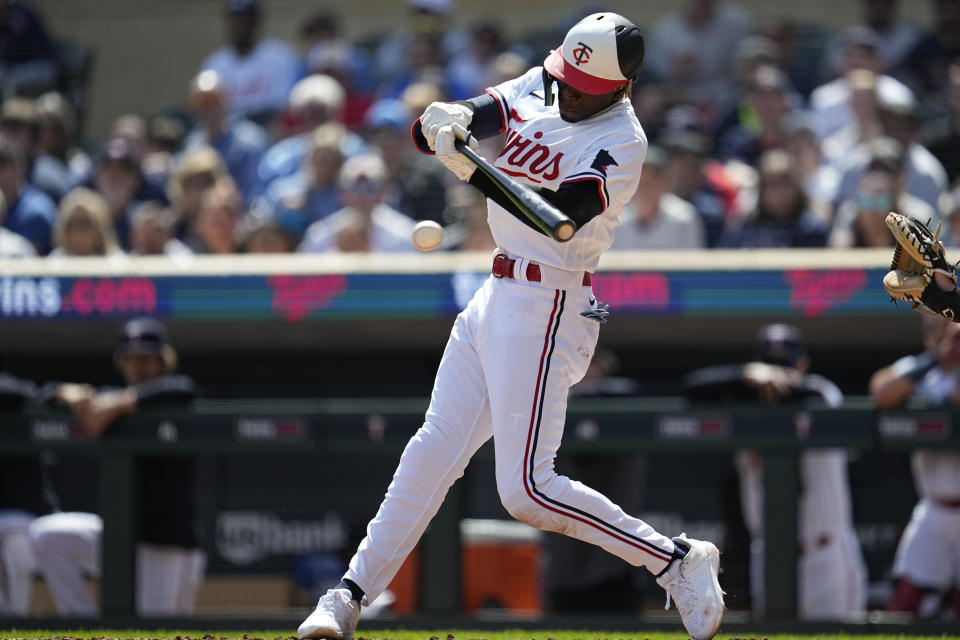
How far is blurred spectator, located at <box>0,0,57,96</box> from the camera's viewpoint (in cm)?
998

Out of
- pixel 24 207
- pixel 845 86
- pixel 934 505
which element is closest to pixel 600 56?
pixel 934 505

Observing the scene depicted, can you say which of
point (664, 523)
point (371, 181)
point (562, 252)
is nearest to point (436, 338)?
point (371, 181)

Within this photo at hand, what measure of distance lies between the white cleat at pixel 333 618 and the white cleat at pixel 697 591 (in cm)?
82

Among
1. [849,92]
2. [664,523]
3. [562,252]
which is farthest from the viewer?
[849,92]

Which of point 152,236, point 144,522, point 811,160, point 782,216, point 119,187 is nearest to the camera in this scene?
point 144,522

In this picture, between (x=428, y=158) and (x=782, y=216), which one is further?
(x=428, y=158)

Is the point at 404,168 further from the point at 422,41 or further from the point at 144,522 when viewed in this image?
the point at 144,522

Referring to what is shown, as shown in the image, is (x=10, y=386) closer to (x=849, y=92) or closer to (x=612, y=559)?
(x=612, y=559)

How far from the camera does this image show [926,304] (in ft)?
12.3

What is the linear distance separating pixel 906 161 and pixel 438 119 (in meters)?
4.07

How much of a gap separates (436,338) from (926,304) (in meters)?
3.54

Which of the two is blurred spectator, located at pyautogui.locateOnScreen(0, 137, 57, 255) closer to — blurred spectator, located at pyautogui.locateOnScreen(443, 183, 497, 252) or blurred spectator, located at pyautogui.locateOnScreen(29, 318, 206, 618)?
blurred spectator, located at pyautogui.locateOnScreen(29, 318, 206, 618)

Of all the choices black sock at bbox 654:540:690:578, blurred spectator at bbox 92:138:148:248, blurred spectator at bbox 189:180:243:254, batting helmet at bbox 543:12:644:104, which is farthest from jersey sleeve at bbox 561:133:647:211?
blurred spectator at bbox 92:138:148:248

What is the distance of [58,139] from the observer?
8992 millimetres
